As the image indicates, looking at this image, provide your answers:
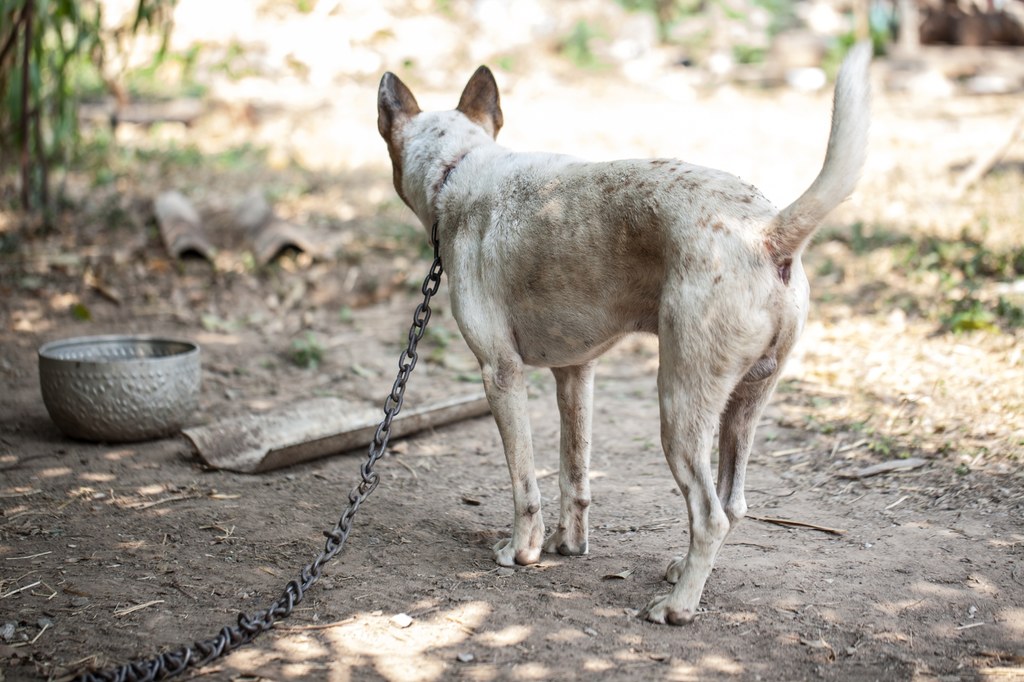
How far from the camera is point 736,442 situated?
3.88 meters

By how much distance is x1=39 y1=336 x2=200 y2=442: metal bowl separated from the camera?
5.36 m

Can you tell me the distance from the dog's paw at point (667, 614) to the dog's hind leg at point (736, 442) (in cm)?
40

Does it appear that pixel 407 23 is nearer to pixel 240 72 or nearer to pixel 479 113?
pixel 240 72

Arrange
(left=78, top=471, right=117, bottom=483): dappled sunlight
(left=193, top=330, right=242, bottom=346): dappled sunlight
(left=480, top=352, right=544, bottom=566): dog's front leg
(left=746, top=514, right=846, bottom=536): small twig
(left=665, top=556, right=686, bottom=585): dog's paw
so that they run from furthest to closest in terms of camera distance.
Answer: (left=193, top=330, right=242, bottom=346): dappled sunlight
(left=78, top=471, right=117, bottom=483): dappled sunlight
(left=746, top=514, right=846, bottom=536): small twig
(left=480, top=352, right=544, bottom=566): dog's front leg
(left=665, top=556, right=686, bottom=585): dog's paw

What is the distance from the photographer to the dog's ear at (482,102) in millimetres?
4562

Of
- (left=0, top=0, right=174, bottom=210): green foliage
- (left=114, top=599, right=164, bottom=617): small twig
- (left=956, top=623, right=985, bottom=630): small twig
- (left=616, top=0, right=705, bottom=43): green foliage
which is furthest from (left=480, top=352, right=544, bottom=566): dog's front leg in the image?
(left=616, top=0, right=705, bottom=43): green foliage

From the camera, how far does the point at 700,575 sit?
358cm

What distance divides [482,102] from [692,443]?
2.00 metres

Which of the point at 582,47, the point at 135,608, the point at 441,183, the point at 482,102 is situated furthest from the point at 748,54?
the point at 135,608

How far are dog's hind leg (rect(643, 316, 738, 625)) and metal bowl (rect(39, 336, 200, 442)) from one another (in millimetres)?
3145

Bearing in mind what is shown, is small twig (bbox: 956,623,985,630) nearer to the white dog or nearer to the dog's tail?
the white dog

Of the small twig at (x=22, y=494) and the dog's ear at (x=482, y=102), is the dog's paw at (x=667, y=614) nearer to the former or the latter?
the dog's ear at (x=482, y=102)

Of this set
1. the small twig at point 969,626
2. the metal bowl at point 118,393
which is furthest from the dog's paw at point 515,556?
the metal bowl at point 118,393

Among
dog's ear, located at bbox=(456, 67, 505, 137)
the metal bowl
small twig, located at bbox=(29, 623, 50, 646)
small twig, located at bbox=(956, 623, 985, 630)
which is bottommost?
small twig, located at bbox=(956, 623, 985, 630)
